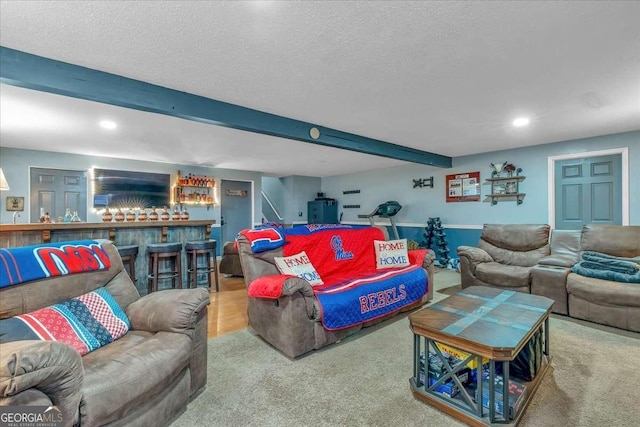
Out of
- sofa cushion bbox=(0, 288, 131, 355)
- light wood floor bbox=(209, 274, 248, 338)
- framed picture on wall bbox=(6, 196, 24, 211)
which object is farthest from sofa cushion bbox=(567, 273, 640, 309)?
framed picture on wall bbox=(6, 196, 24, 211)

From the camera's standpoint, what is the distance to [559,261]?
11.5ft

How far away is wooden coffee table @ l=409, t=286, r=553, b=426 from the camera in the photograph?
1.52 metres

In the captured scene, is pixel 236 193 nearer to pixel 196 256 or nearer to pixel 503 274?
pixel 196 256

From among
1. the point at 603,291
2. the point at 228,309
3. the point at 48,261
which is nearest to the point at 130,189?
the point at 228,309

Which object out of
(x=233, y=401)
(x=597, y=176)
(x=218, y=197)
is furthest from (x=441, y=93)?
(x=218, y=197)

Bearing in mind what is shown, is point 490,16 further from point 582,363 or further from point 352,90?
point 582,363

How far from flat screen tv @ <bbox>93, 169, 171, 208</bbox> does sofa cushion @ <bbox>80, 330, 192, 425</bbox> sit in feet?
16.3

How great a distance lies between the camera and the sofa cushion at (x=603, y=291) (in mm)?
2763

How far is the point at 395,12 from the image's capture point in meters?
1.55

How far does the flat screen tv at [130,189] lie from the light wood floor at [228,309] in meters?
2.64

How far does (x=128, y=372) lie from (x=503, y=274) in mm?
3894

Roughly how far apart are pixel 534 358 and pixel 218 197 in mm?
6540

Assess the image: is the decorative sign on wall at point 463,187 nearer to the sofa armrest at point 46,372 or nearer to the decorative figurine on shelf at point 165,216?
the decorative figurine on shelf at point 165,216

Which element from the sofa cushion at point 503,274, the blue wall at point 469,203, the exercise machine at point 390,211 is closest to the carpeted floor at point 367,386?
the sofa cushion at point 503,274
